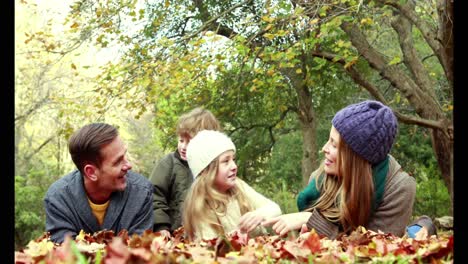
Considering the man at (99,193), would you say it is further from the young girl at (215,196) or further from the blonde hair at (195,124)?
the blonde hair at (195,124)

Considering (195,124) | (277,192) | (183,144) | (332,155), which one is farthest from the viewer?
(277,192)

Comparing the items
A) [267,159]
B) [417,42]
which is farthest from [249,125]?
[417,42]

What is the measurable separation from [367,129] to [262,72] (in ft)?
25.9

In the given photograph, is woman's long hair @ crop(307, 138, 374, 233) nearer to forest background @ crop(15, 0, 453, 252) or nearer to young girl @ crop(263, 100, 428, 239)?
young girl @ crop(263, 100, 428, 239)

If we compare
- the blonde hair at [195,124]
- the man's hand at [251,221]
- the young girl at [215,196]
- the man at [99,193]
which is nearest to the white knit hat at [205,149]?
the young girl at [215,196]

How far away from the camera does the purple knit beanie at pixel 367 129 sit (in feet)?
10.6

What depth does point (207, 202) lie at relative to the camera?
13.0 ft

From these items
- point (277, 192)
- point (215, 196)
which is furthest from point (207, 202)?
point (277, 192)

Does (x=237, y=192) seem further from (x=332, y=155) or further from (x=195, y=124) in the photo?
(x=195, y=124)

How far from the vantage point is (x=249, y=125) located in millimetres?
15867

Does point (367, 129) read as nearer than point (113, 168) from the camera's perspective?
Yes

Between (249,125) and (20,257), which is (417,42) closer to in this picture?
(249,125)

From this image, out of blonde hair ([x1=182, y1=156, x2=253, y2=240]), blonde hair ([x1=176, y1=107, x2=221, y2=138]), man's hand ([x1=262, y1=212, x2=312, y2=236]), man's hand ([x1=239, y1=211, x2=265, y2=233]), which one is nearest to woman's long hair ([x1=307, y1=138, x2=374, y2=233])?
man's hand ([x1=262, y1=212, x2=312, y2=236])
